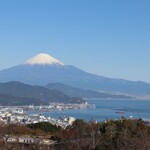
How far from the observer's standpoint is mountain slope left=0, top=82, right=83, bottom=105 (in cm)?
8031

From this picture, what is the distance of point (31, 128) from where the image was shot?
2458 cm

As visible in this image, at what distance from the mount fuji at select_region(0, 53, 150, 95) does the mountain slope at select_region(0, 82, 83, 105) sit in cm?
4277

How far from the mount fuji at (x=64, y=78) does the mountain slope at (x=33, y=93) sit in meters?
42.8

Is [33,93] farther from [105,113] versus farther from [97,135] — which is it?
[97,135]

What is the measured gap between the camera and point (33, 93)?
81.8 m

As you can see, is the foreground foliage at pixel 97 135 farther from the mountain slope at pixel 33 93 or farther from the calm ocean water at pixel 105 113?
the mountain slope at pixel 33 93

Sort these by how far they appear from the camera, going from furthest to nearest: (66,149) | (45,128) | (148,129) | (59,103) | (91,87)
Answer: (91,87), (59,103), (45,128), (148,129), (66,149)

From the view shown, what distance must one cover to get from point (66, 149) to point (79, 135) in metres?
2.18

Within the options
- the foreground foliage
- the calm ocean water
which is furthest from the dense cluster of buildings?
the foreground foliage

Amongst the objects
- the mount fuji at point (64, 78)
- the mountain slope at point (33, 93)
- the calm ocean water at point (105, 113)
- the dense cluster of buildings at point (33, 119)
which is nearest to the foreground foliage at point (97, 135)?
the dense cluster of buildings at point (33, 119)

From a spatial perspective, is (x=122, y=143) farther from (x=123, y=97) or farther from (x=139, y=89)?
(x=139, y=89)

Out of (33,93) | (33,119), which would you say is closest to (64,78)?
(33,93)

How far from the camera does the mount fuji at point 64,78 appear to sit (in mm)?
136150

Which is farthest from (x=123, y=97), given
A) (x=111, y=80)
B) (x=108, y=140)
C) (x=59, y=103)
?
(x=108, y=140)
